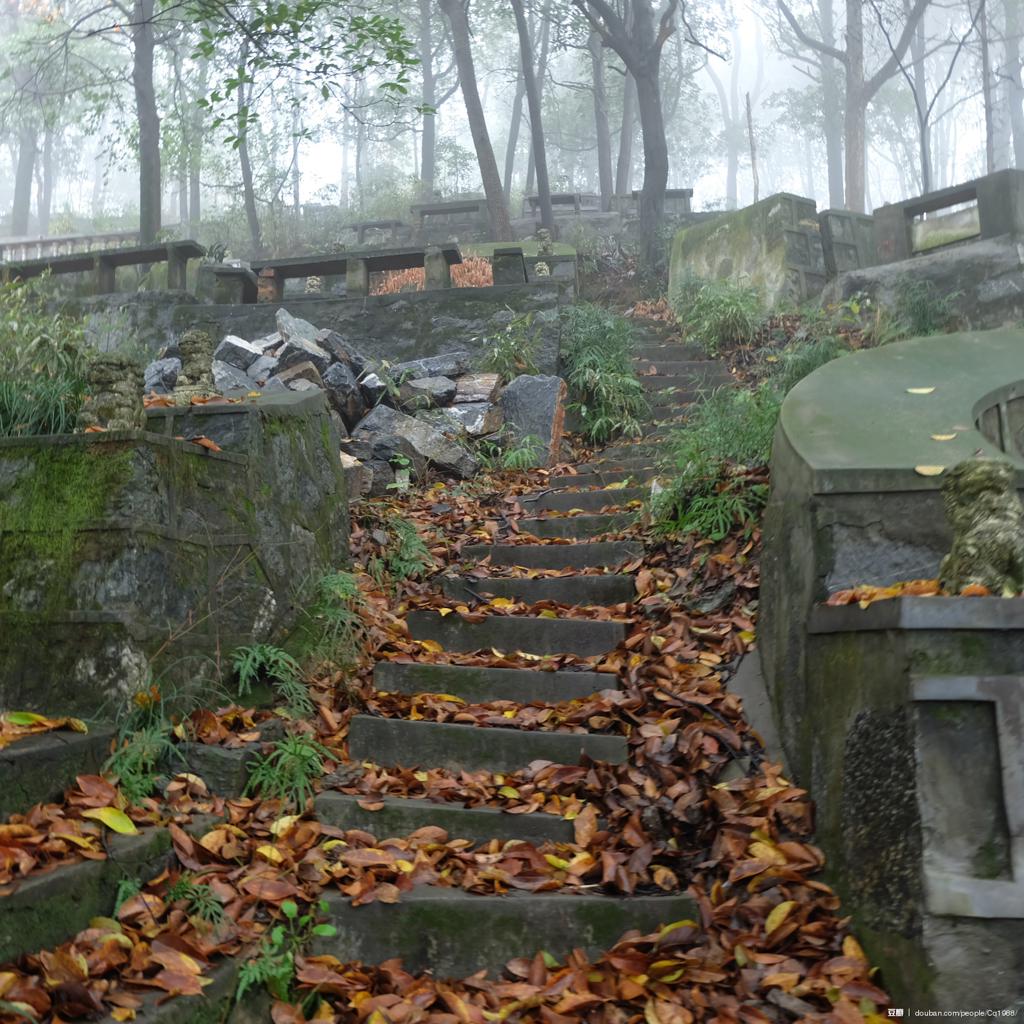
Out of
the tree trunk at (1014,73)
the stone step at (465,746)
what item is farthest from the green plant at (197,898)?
the tree trunk at (1014,73)

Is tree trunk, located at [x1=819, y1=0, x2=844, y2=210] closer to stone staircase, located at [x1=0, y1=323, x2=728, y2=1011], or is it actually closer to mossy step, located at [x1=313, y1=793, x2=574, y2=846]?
stone staircase, located at [x1=0, y1=323, x2=728, y2=1011]

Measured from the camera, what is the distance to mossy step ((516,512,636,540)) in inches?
235

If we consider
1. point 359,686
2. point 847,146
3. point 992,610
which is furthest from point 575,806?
point 847,146

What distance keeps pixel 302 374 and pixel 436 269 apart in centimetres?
332

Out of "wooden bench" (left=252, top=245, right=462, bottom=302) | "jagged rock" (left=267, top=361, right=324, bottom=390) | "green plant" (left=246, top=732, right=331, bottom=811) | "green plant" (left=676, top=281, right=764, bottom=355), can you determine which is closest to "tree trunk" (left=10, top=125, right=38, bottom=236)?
"wooden bench" (left=252, top=245, right=462, bottom=302)

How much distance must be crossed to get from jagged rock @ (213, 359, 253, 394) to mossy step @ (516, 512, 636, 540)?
2409 mm

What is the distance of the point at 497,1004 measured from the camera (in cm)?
289

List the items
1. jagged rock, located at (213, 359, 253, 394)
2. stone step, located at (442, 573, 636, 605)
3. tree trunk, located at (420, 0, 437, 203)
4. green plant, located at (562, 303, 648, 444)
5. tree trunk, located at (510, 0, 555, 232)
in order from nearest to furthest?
stone step, located at (442, 573, 636, 605), jagged rock, located at (213, 359, 253, 394), green plant, located at (562, 303, 648, 444), tree trunk, located at (510, 0, 555, 232), tree trunk, located at (420, 0, 437, 203)

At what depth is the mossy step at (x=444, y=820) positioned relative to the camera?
3.51m

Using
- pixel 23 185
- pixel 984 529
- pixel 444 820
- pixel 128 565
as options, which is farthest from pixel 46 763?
pixel 23 185

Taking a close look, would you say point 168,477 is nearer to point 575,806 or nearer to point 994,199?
point 575,806

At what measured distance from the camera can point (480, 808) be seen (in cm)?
360

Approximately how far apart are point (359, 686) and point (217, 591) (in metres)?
0.74

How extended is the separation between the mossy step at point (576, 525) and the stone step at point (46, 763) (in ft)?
10.4
